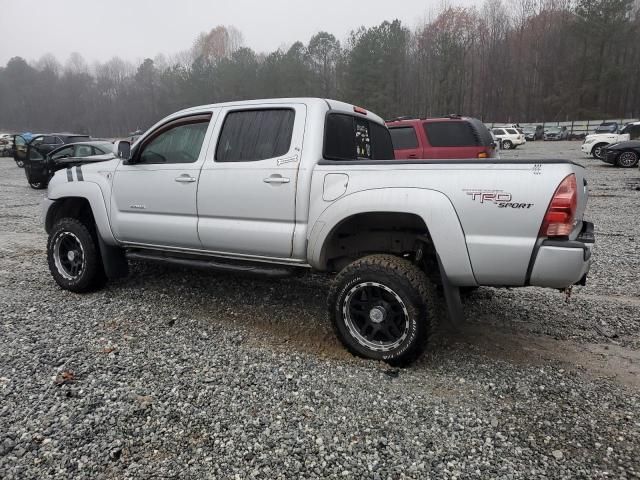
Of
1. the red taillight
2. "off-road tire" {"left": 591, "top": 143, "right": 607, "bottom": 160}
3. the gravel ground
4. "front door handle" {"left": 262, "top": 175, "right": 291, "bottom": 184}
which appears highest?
"off-road tire" {"left": 591, "top": 143, "right": 607, "bottom": 160}

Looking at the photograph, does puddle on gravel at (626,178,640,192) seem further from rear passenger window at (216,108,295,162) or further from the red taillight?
rear passenger window at (216,108,295,162)

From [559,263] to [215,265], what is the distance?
8.70 ft

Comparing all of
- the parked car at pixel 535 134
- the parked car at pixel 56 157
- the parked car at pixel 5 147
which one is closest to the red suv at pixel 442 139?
the parked car at pixel 56 157

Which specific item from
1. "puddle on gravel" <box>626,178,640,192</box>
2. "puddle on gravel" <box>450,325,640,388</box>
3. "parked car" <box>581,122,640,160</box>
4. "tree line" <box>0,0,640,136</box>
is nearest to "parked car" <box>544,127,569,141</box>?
"tree line" <box>0,0,640,136</box>

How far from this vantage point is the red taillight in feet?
8.57

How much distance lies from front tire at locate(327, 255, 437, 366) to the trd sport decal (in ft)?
2.20

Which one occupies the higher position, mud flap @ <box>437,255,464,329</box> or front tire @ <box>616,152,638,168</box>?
front tire @ <box>616,152,638,168</box>

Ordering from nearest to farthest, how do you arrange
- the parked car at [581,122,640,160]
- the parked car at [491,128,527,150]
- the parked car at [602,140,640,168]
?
1. the parked car at [602,140,640,168]
2. the parked car at [581,122,640,160]
3. the parked car at [491,128,527,150]

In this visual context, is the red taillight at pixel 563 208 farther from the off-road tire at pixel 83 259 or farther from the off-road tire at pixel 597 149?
the off-road tire at pixel 597 149

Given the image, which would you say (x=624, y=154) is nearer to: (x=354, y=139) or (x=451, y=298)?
(x=354, y=139)

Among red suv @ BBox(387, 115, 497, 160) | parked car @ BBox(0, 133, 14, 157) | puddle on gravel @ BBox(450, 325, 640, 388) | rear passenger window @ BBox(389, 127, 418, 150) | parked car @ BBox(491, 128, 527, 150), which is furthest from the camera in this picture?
parked car @ BBox(0, 133, 14, 157)

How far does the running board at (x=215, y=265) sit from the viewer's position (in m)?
3.59

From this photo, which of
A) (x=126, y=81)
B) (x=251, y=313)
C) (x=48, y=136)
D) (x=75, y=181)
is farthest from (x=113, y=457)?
(x=126, y=81)

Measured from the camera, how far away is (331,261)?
3689 millimetres
